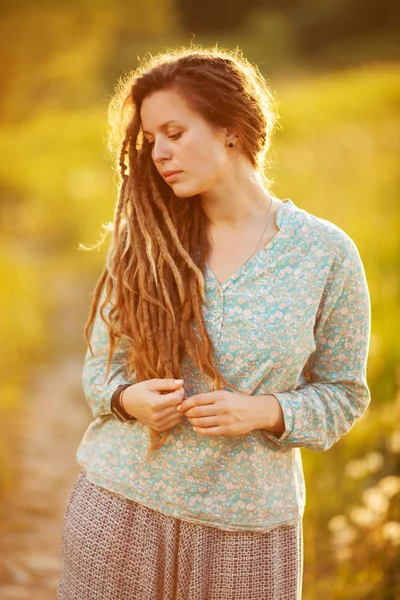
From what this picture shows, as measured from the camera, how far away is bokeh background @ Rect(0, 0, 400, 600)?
3143mm

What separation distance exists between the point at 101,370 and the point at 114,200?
745 cm

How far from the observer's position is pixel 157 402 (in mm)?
1660

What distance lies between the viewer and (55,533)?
361cm

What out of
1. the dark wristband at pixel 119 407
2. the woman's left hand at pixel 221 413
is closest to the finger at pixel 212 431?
the woman's left hand at pixel 221 413

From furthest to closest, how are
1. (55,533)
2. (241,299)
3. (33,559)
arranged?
(55,533) < (33,559) < (241,299)

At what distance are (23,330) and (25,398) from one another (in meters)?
1.04

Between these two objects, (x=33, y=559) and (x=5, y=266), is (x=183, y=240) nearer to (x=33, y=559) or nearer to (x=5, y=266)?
(x=33, y=559)

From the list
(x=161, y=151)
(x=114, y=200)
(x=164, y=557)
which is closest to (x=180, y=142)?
(x=161, y=151)

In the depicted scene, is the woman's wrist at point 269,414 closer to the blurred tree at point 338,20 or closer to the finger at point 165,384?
the finger at point 165,384

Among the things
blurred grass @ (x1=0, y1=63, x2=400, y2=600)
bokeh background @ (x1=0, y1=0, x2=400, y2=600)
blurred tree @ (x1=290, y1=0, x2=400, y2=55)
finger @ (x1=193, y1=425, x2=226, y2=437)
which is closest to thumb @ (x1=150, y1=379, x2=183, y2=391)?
finger @ (x1=193, y1=425, x2=226, y2=437)

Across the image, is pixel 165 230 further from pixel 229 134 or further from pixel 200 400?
pixel 200 400

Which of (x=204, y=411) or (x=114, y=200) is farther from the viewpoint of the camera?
(x=114, y=200)

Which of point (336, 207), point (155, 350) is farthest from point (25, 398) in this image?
point (155, 350)

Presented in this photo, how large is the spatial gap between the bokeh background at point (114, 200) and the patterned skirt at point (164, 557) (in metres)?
0.70
